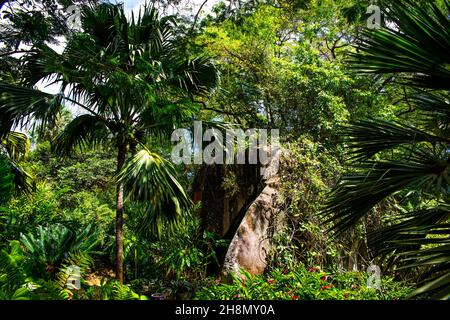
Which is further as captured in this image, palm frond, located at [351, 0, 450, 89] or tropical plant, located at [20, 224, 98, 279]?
tropical plant, located at [20, 224, 98, 279]

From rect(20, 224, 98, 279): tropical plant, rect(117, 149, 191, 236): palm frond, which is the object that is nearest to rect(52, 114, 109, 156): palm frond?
rect(117, 149, 191, 236): palm frond

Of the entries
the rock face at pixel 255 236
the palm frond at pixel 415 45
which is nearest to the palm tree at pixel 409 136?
the palm frond at pixel 415 45

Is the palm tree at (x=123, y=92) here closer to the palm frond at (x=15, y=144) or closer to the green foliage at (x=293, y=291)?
the green foliage at (x=293, y=291)

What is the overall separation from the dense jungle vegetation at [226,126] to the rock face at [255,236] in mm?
183

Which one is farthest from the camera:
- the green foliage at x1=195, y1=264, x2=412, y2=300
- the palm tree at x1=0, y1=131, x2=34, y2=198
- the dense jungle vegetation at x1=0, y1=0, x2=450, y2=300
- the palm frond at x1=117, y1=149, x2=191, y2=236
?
the palm tree at x1=0, y1=131, x2=34, y2=198

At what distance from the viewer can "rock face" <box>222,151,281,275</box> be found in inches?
250

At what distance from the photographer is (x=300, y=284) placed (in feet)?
13.1

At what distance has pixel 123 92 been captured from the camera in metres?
4.64

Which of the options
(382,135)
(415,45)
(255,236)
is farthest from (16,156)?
(415,45)

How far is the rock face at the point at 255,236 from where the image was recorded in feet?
20.9

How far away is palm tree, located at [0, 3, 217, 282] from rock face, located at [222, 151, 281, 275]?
215cm

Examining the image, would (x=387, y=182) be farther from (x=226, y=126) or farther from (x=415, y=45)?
(x=226, y=126)

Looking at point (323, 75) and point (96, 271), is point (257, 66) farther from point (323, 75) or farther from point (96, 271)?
point (96, 271)

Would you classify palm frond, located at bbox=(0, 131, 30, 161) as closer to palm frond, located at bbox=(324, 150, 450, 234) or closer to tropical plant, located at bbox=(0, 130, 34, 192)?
tropical plant, located at bbox=(0, 130, 34, 192)
